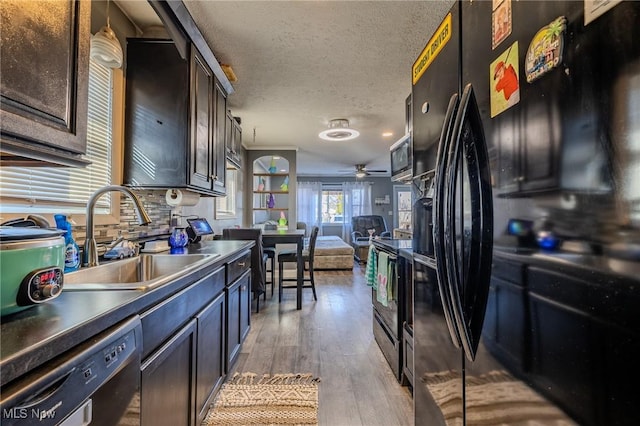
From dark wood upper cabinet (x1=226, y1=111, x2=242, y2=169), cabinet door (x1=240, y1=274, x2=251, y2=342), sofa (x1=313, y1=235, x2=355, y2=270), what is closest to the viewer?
cabinet door (x1=240, y1=274, x2=251, y2=342)

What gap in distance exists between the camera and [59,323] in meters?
0.64

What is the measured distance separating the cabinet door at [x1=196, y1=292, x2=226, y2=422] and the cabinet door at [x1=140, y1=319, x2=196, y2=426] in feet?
0.27

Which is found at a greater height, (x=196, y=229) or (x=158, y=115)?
(x=158, y=115)

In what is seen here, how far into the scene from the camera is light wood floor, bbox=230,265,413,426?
1745mm

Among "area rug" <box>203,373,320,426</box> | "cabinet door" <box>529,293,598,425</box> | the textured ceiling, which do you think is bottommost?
"area rug" <box>203,373,320,426</box>

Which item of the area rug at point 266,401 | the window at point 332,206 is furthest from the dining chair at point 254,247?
the window at point 332,206

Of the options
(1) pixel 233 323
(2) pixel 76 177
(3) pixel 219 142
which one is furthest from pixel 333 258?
(2) pixel 76 177

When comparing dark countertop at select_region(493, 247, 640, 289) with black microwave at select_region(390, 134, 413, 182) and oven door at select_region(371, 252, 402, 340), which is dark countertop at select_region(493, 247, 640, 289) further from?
black microwave at select_region(390, 134, 413, 182)

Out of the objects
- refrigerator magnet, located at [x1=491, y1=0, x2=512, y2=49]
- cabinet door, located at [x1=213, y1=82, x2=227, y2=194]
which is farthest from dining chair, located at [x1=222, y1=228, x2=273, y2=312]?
refrigerator magnet, located at [x1=491, y1=0, x2=512, y2=49]

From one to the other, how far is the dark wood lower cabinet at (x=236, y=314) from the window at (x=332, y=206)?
6866 mm

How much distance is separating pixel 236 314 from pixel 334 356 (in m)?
0.90

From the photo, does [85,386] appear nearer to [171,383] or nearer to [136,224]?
[171,383]

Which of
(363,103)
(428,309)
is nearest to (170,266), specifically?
(428,309)

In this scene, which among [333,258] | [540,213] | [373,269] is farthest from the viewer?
[333,258]
